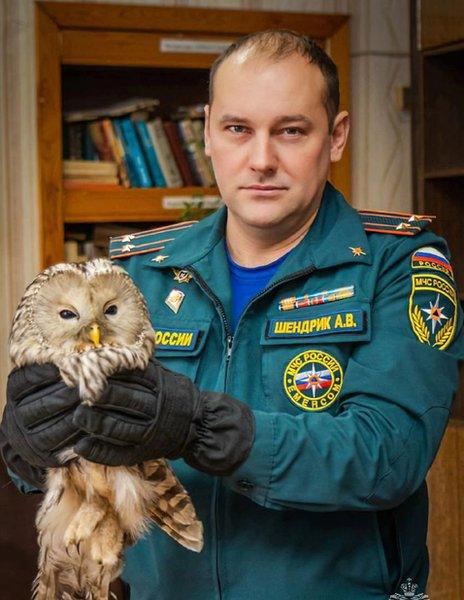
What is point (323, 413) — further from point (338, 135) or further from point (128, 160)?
point (128, 160)

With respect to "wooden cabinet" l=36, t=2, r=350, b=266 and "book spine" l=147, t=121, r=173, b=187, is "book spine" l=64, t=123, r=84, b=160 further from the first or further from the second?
"book spine" l=147, t=121, r=173, b=187

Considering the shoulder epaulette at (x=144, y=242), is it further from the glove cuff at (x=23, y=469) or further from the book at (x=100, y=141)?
the book at (x=100, y=141)

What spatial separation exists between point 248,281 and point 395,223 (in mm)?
255

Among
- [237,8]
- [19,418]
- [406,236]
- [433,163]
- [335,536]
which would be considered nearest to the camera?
[19,418]

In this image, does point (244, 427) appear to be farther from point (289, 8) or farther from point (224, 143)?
point (289, 8)

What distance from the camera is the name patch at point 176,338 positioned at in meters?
1.61

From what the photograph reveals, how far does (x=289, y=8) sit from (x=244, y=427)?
3015 millimetres

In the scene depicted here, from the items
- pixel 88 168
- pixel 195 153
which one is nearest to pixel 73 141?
pixel 88 168

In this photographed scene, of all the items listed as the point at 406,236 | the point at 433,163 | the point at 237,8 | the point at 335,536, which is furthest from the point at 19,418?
the point at 237,8

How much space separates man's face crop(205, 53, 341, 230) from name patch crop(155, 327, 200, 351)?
20cm

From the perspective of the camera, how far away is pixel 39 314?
1379 millimetres

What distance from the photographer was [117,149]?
3961 mm

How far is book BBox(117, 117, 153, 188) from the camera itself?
3967 millimetres

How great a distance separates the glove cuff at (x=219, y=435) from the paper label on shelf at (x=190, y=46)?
2.77 m
